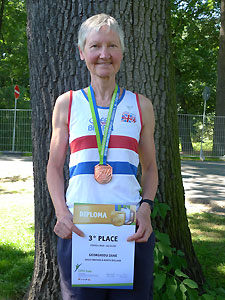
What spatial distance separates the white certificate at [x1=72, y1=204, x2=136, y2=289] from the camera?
188 centimetres

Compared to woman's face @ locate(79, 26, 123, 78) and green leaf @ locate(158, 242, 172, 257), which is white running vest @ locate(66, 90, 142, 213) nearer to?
woman's face @ locate(79, 26, 123, 78)

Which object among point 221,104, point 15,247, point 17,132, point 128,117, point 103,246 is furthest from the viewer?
point 221,104

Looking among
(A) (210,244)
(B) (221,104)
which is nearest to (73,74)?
(A) (210,244)

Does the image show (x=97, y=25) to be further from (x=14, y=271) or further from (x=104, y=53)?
(x=14, y=271)

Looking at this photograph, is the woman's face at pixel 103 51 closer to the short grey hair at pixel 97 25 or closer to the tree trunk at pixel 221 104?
the short grey hair at pixel 97 25

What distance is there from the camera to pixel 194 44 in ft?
81.8

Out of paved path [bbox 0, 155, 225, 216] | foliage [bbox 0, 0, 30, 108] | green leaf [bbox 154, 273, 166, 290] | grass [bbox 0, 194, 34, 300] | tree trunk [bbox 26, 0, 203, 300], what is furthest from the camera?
foliage [bbox 0, 0, 30, 108]

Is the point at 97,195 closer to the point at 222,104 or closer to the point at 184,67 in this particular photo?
the point at 222,104

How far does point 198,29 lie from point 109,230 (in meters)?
23.0

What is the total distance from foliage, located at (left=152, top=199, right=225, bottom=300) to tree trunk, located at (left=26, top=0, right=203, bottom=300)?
0.31 m

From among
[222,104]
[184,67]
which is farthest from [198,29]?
[222,104]

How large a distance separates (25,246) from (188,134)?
1305 centimetres

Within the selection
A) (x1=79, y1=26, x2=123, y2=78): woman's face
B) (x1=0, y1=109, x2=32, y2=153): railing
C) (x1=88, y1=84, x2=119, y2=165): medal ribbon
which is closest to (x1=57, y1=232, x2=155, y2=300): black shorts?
(x1=88, y1=84, x2=119, y2=165): medal ribbon

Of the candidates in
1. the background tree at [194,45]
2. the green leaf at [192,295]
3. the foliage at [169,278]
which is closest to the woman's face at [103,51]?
the foliage at [169,278]
